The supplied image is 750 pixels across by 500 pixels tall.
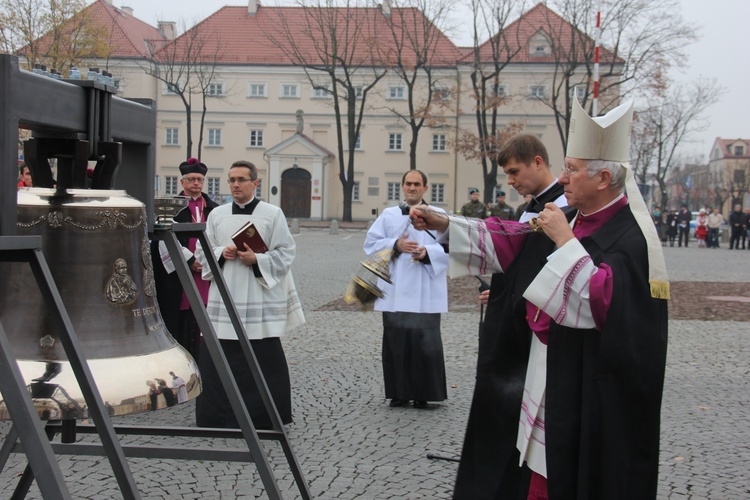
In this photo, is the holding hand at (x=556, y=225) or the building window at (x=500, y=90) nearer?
the holding hand at (x=556, y=225)

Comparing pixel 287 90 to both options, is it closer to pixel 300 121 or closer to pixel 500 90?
pixel 300 121

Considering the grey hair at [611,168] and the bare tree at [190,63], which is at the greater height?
the bare tree at [190,63]

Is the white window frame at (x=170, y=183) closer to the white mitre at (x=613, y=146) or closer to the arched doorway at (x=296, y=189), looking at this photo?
the arched doorway at (x=296, y=189)

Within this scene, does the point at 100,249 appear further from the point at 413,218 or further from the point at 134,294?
the point at 413,218

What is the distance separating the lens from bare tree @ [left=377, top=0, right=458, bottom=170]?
46656mm

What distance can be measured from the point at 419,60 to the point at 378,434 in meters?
42.3

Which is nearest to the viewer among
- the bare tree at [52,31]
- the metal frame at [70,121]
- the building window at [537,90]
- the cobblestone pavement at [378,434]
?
the metal frame at [70,121]

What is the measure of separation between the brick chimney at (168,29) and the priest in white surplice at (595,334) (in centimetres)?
6310

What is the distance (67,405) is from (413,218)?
1647mm

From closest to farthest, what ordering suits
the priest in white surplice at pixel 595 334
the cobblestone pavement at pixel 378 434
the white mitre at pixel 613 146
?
the priest in white surplice at pixel 595 334
the white mitre at pixel 613 146
the cobblestone pavement at pixel 378 434

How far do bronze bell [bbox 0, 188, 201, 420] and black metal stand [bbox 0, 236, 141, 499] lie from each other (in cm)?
19

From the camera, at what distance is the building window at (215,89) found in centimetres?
5721

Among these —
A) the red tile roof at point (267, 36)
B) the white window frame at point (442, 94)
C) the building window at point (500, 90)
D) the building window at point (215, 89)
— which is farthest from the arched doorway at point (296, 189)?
the building window at point (500, 90)

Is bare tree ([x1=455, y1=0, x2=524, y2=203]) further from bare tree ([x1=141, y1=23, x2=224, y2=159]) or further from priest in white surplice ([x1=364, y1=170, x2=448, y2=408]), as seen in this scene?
priest in white surplice ([x1=364, y1=170, x2=448, y2=408])
